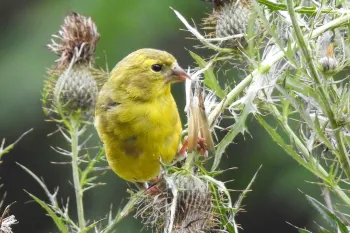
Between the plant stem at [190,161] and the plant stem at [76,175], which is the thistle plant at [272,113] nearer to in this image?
the plant stem at [190,161]

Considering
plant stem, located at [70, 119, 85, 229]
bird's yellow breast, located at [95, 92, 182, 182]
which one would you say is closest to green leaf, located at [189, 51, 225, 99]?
bird's yellow breast, located at [95, 92, 182, 182]

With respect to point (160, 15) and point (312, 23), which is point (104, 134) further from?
point (160, 15)

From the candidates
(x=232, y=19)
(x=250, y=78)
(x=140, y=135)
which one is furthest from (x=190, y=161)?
(x=232, y=19)

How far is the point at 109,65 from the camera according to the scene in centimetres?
631

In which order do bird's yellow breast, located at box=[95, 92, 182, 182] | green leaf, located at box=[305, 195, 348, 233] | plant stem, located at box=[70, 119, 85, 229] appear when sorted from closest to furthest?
1. green leaf, located at box=[305, 195, 348, 233]
2. bird's yellow breast, located at box=[95, 92, 182, 182]
3. plant stem, located at box=[70, 119, 85, 229]

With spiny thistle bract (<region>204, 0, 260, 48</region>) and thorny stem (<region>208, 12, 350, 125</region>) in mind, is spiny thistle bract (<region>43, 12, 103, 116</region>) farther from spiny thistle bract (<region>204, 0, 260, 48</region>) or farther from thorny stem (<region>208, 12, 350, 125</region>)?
thorny stem (<region>208, 12, 350, 125</region>)

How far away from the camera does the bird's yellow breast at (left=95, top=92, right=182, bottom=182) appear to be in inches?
119

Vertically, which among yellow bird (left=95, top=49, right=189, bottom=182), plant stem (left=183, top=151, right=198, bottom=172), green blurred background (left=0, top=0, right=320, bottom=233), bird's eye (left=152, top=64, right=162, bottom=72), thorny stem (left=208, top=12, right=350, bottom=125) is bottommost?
green blurred background (left=0, top=0, right=320, bottom=233)

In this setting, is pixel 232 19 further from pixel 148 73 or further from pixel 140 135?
pixel 140 135

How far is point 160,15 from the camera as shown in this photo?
674cm

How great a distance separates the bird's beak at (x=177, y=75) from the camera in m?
3.03

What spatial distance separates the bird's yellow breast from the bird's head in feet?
0.13

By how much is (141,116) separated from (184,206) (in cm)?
84


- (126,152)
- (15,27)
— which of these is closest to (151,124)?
(126,152)
